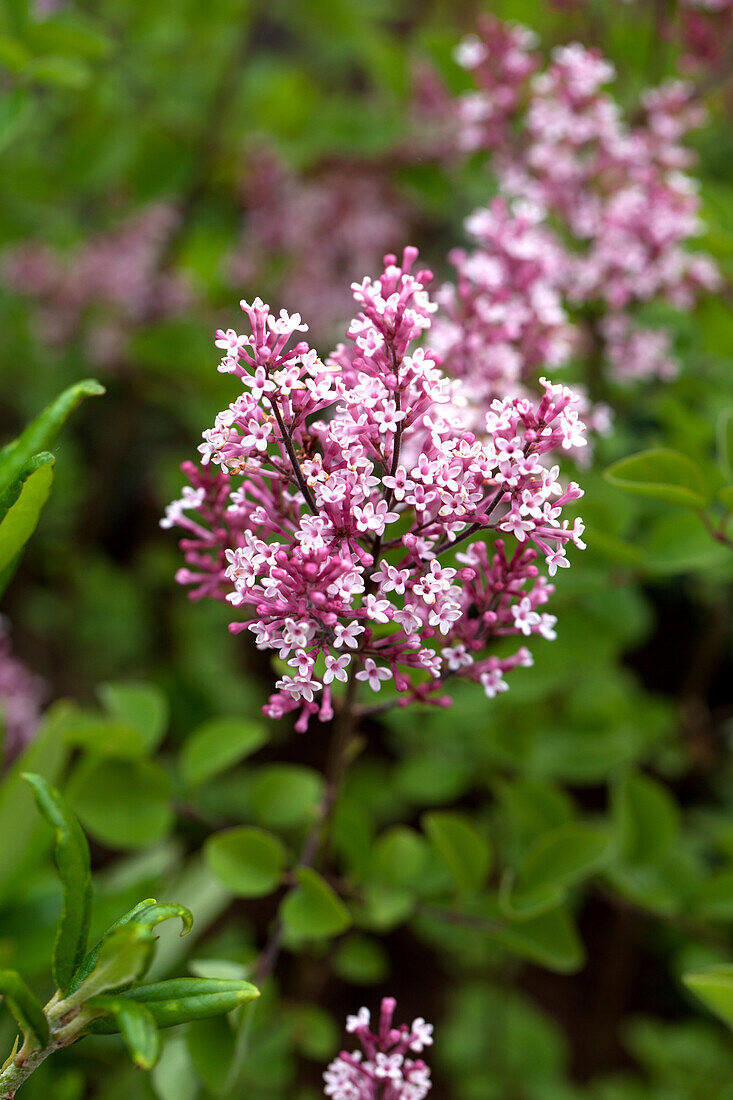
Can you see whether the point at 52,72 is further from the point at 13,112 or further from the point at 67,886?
the point at 67,886

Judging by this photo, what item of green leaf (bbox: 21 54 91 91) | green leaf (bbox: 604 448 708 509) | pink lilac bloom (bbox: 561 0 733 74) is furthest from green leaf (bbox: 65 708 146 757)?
pink lilac bloom (bbox: 561 0 733 74)

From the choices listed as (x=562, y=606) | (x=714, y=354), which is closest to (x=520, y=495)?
(x=562, y=606)

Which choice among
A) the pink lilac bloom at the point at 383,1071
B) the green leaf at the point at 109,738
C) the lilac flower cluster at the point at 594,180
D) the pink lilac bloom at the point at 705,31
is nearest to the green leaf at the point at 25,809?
the green leaf at the point at 109,738

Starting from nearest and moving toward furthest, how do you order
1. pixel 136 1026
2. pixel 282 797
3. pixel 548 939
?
pixel 136 1026, pixel 548 939, pixel 282 797

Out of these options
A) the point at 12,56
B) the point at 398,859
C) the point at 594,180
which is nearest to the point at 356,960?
the point at 398,859

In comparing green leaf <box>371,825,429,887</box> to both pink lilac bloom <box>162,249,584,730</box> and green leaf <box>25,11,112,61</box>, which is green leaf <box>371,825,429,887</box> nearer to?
pink lilac bloom <box>162,249,584,730</box>

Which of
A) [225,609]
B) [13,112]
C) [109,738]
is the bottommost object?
[109,738]

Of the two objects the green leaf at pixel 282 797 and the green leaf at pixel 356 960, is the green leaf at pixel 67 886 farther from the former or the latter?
the green leaf at pixel 356 960
